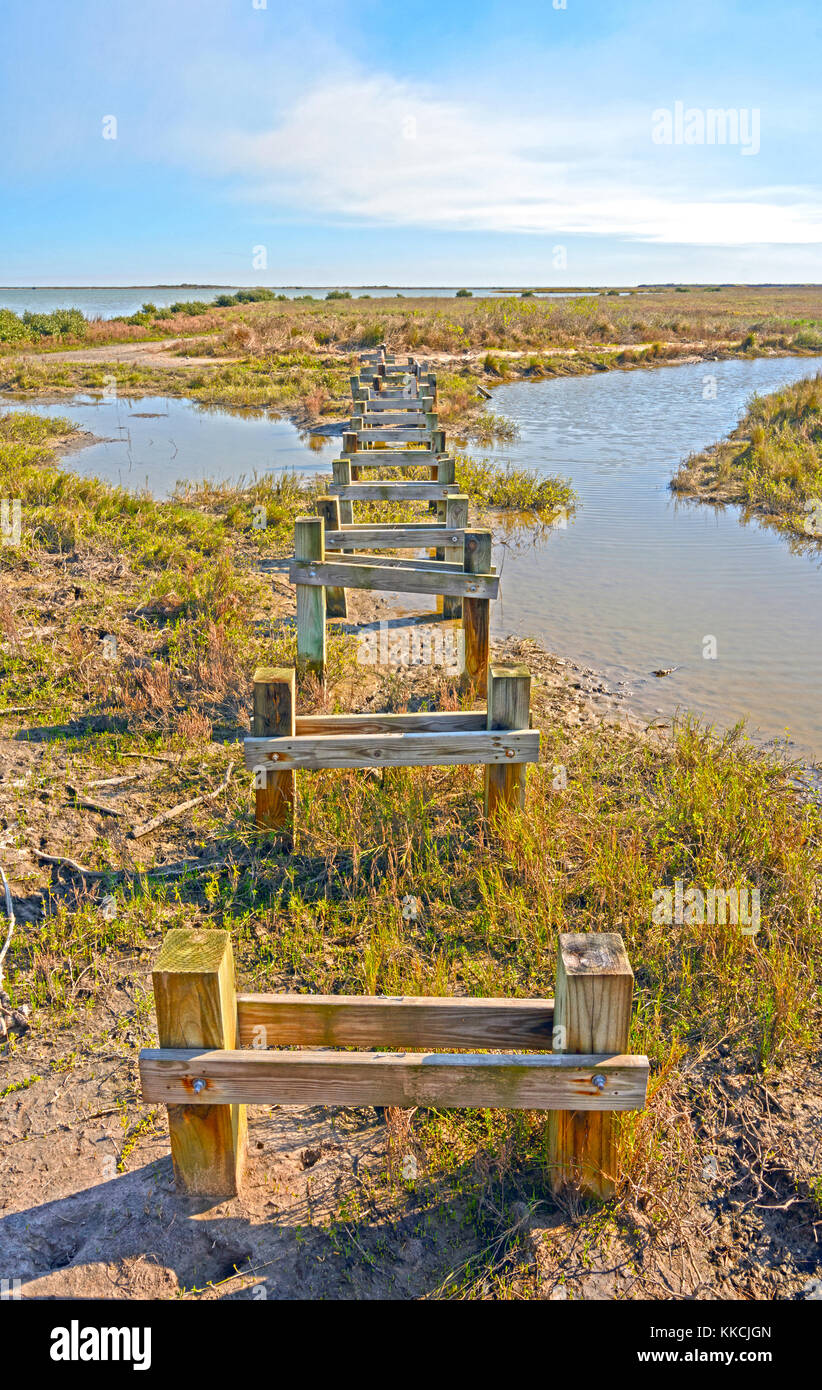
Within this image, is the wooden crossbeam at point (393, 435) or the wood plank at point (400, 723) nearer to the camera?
the wood plank at point (400, 723)

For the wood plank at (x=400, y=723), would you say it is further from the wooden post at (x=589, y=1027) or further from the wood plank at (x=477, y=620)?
the wood plank at (x=477, y=620)

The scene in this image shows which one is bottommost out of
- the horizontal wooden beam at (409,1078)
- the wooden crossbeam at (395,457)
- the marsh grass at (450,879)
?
the marsh grass at (450,879)

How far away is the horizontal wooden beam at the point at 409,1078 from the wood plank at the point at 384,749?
210 cm

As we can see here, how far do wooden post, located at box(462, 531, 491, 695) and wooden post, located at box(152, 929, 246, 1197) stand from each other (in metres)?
4.59

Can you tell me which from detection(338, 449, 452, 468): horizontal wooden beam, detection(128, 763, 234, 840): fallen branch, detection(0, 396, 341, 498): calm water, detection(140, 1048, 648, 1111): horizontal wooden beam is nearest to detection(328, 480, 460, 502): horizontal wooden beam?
detection(338, 449, 452, 468): horizontal wooden beam

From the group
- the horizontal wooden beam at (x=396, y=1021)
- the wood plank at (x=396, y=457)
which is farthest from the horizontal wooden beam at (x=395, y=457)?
the horizontal wooden beam at (x=396, y=1021)

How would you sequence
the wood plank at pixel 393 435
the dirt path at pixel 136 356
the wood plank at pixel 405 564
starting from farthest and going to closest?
the dirt path at pixel 136 356, the wood plank at pixel 393 435, the wood plank at pixel 405 564

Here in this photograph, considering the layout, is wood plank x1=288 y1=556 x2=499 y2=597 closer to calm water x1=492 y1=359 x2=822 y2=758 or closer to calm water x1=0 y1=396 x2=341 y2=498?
calm water x1=492 y1=359 x2=822 y2=758

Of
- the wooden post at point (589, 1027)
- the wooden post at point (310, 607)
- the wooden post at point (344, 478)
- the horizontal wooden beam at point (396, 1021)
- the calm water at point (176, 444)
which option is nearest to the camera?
the wooden post at point (589, 1027)

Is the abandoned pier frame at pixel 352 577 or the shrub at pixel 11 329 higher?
the shrub at pixel 11 329

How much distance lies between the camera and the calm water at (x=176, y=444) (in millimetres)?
15633

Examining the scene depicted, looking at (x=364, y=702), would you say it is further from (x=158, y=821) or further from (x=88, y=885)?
(x=88, y=885)
